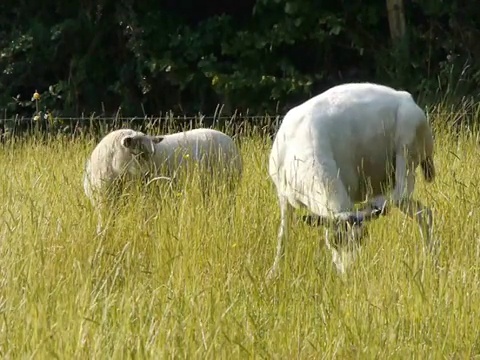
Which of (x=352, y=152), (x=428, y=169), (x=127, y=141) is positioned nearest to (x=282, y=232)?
(x=352, y=152)

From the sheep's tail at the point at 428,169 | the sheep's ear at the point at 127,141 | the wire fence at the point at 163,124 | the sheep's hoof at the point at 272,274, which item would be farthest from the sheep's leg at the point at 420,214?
the wire fence at the point at 163,124

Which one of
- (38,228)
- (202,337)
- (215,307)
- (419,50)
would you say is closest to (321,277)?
(215,307)

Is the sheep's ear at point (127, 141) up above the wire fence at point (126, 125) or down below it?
above

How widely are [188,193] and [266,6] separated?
6916 millimetres

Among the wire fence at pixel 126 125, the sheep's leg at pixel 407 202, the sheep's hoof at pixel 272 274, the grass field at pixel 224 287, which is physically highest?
the sheep's leg at pixel 407 202

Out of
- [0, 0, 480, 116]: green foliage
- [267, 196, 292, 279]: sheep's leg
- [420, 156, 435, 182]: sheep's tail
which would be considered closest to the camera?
[267, 196, 292, 279]: sheep's leg

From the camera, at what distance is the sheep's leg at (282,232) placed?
4.31 m

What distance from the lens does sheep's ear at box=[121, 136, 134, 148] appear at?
244 inches

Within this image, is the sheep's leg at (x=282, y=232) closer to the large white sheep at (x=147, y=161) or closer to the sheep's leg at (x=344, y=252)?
the sheep's leg at (x=344, y=252)

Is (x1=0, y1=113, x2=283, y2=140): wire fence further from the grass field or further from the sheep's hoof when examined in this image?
the sheep's hoof

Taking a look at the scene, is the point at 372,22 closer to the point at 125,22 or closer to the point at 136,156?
the point at 125,22

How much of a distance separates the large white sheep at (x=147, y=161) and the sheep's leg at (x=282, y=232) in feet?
3.73

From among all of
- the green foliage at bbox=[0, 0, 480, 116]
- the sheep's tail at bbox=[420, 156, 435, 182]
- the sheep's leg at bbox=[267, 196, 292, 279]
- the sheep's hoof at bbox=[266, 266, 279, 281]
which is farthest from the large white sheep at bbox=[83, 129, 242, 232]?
the green foliage at bbox=[0, 0, 480, 116]

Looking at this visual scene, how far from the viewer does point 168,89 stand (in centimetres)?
1297
